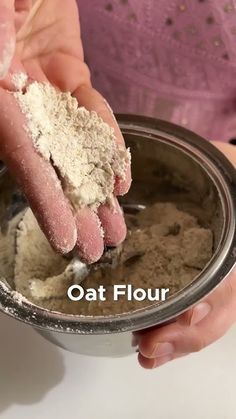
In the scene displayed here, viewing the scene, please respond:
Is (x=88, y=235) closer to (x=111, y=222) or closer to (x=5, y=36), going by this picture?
(x=111, y=222)

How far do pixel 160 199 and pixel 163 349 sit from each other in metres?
0.21

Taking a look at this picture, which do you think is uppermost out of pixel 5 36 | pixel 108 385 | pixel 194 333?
pixel 5 36

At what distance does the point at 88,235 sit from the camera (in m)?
0.59

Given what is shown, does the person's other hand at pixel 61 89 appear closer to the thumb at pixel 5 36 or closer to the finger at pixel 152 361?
the thumb at pixel 5 36

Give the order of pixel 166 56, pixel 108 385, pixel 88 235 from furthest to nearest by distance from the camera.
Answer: pixel 166 56 < pixel 108 385 < pixel 88 235

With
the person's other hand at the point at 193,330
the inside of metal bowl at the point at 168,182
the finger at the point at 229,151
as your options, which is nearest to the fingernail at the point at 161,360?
the person's other hand at the point at 193,330

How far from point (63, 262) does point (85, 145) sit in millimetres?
160

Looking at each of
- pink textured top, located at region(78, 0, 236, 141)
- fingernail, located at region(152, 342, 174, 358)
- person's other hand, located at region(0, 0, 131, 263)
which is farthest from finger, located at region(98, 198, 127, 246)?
pink textured top, located at region(78, 0, 236, 141)

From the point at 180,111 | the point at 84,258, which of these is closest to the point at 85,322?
the point at 84,258

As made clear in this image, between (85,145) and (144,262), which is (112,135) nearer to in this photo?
(85,145)

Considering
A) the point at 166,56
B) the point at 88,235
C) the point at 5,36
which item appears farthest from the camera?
the point at 166,56

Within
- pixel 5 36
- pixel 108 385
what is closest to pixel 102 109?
pixel 5 36

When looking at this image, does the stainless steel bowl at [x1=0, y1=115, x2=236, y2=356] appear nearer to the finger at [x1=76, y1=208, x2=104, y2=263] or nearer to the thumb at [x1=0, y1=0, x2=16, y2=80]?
the finger at [x1=76, y1=208, x2=104, y2=263]

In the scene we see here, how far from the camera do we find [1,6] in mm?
491
